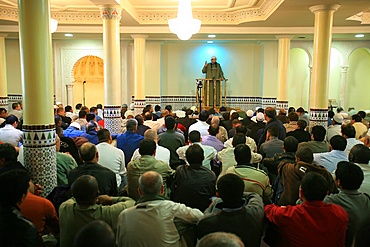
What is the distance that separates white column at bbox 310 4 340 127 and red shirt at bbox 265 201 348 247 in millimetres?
5114

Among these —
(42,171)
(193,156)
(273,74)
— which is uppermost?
(273,74)

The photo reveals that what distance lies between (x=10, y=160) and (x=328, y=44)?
5901 millimetres

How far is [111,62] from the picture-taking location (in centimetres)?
752

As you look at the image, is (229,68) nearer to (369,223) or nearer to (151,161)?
(151,161)

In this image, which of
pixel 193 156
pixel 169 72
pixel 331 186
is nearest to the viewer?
pixel 331 186

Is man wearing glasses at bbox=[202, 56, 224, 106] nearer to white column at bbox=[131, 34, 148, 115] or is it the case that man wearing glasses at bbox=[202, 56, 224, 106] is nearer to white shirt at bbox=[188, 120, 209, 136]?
white column at bbox=[131, 34, 148, 115]

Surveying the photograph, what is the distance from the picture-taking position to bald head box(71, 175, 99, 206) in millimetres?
2453

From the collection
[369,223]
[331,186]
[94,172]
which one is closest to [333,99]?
[331,186]

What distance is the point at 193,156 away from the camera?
11.5 ft

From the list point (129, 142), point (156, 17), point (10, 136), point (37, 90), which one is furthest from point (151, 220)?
point (156, 17)

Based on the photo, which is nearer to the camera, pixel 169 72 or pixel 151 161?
pixel 151 161

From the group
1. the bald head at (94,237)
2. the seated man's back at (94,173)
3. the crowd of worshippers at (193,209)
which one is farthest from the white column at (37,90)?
the bald head at (94,237)

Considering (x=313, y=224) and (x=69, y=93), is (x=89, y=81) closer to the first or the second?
(x=69, y=93)

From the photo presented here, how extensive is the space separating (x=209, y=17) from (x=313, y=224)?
8.62 m
